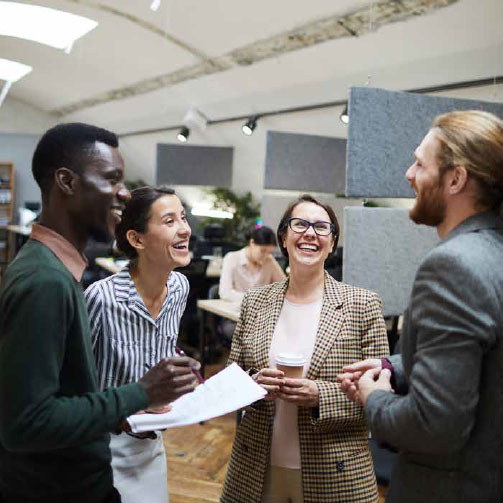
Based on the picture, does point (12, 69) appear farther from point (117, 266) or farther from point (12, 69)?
point (117, 266)

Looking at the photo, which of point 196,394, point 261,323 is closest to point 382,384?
point 196,394

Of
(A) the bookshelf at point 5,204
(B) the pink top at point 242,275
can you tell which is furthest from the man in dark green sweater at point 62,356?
(A) the bookshelf at point 5,204

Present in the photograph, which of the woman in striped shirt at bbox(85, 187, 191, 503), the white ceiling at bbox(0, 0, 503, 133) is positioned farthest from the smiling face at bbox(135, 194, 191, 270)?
the white ceiling at bbox(0, 0, 503, 133)

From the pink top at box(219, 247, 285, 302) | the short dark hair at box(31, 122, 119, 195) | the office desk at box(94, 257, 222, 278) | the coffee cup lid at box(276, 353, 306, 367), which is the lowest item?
the office desk at box(94, 257, 222, 278)

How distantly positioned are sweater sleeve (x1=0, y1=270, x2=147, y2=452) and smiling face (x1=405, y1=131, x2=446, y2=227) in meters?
0.71

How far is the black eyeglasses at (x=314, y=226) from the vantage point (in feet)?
6.07

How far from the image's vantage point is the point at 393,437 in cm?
102

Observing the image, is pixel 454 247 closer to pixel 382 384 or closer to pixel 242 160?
pixel 382 384

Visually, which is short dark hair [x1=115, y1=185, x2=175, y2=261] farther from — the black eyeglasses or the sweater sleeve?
the sweater sleeve

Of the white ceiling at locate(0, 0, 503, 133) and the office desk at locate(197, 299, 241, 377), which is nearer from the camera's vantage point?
the office desk at locate(197, 299, 241, 377)

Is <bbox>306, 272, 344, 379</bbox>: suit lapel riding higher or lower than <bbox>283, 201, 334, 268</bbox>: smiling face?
lower

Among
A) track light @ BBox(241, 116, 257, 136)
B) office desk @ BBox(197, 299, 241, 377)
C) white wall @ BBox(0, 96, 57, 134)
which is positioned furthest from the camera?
white wall @ BBox(0, 96, 57, 134)

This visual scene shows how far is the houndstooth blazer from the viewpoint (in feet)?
5.22

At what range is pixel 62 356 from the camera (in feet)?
3.08
